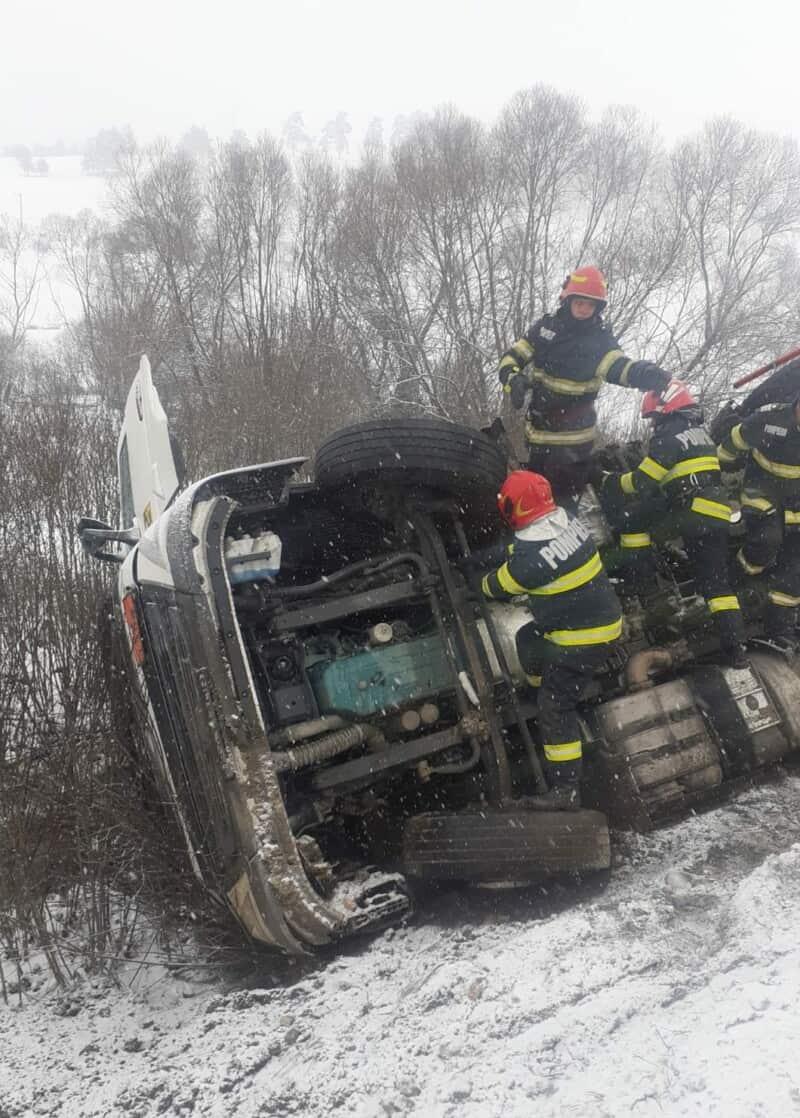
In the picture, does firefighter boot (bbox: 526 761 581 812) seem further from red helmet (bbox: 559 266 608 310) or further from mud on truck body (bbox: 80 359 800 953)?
red helmet (bbox: 559 266 608 310)

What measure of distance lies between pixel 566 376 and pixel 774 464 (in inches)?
49.1

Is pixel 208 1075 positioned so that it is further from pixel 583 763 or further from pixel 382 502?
pixel 382 502

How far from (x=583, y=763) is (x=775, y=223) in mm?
19121

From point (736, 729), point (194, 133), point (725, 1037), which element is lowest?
point (725, 1037)

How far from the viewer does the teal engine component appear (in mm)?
3324

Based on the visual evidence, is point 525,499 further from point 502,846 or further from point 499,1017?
point 499,1017

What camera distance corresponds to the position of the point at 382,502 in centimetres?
359

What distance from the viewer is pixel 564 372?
14.5 ft

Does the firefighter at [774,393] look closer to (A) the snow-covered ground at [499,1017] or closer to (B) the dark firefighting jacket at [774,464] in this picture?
(B) the dark firefighting jacket at [774,464]

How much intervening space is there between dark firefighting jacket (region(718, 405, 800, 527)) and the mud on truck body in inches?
31.2

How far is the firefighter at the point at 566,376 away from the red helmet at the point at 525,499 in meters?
0.95

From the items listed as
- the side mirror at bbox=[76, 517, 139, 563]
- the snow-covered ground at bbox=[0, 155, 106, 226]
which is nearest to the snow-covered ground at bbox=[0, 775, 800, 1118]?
the side mirror at bbox=[76, 517, 139, 563]

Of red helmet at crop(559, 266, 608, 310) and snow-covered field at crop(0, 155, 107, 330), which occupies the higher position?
snow-covered field at crop(0, 155, 107, 330)

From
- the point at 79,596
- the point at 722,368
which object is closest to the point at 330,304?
the point at 722,368
